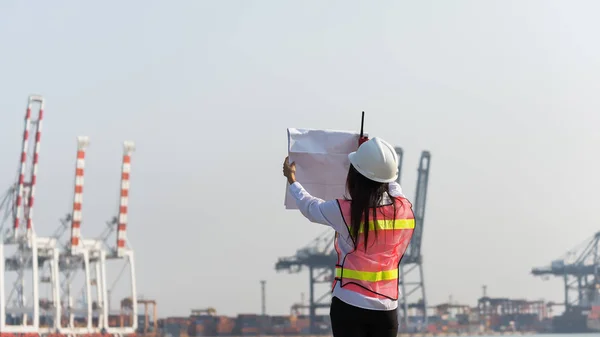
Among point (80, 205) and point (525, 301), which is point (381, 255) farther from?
point (525, 301)

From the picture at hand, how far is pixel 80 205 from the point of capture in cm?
5391

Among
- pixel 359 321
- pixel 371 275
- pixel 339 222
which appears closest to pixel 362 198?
pixel 339 222

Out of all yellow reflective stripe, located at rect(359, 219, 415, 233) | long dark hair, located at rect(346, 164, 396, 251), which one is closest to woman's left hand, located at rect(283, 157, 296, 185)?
long dark hair, located at rect(346, 164, 396, 251)

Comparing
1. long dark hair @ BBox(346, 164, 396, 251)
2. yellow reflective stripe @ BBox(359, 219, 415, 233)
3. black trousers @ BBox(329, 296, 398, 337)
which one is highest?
long dark hair @ BBox(346, 164, 396, 251)

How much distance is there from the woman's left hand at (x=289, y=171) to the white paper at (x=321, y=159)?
0.9 inches

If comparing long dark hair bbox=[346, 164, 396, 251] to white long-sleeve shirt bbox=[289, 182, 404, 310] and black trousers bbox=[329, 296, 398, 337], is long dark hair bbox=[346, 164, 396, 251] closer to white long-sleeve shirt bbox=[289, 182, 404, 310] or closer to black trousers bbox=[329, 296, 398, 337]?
white long-sleeve shirt bbox=[289, 182, 404, 310]

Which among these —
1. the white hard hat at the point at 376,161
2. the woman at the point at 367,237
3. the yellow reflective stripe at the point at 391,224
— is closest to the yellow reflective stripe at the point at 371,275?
the woman at the point at 367,237

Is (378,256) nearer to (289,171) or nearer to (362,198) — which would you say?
(362,198)

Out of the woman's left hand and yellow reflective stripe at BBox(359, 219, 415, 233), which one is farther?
the woman's left hand

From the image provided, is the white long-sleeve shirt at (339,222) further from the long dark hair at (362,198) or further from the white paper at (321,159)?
the white paper at (321,159)

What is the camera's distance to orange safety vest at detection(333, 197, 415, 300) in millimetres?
3363

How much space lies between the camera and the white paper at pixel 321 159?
3.59 meters

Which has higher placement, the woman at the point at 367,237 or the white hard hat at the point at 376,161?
the white hard hat at the point at 376,161

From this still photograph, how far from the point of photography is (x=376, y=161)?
3.33 m
